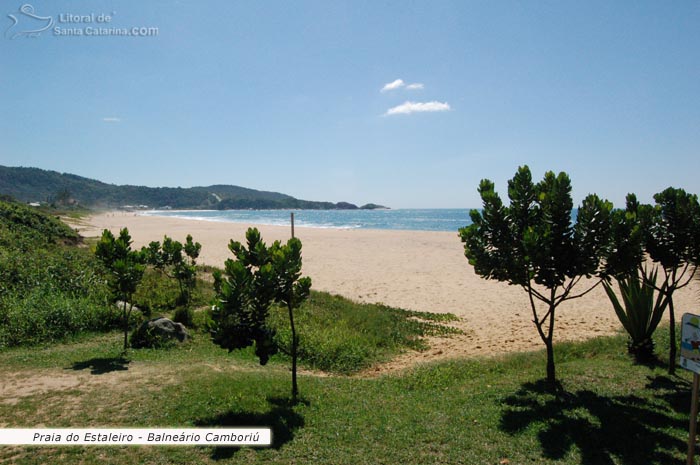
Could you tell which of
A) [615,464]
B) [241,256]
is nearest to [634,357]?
[615,464]

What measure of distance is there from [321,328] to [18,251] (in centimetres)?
1263

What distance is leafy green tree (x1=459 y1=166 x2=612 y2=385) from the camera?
6.57m

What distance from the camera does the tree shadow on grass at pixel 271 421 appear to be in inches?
212

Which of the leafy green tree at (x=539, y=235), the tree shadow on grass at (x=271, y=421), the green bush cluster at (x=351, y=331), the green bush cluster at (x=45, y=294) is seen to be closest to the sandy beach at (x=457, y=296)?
the green bush cluster at (x=351, y=331)

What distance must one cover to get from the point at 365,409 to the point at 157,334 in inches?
253

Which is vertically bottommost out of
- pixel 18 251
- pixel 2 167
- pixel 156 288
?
pixel 156 288

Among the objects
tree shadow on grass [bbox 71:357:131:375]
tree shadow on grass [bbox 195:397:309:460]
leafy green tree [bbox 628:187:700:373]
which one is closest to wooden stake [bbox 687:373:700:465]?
leafy green tree [bbox 628:187:700:373]

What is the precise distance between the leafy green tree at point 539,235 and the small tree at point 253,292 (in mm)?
3511

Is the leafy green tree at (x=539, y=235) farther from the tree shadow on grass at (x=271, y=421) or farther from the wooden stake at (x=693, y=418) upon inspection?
the tree shadow on grass at (x=271, y=421)

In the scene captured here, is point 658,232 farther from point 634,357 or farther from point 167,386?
point 167,386

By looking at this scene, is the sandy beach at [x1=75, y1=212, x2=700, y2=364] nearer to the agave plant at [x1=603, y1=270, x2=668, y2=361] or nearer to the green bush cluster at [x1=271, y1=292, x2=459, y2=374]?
the green bush cluster at [x1=271, y1=292, x2=459, y2=374]

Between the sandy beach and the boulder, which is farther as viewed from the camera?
the sandy beach

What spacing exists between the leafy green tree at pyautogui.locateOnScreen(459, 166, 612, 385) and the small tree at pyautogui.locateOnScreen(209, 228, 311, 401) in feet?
11.5

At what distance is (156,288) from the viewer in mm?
14859
